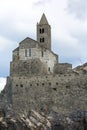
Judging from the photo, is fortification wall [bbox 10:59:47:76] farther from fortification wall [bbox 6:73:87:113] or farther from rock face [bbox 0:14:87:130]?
fortification wall [bbox 6:73:87:113]

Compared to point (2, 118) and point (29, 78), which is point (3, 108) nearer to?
point (29, 78)

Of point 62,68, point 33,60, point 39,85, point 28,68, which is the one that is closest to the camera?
point 39,85

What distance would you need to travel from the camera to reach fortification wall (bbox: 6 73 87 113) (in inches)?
6132

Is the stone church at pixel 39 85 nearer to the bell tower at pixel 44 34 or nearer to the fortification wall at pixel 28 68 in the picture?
the fortification wall at pixel 28 68

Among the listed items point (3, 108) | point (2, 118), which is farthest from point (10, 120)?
point (3, 108)

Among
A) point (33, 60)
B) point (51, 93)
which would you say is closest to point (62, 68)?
point (33, 60)

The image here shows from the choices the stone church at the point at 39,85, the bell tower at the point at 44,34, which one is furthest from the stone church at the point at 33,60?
the bell tower at the point at 44,34

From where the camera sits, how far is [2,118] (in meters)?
138

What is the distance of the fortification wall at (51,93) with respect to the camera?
15575 centimetres

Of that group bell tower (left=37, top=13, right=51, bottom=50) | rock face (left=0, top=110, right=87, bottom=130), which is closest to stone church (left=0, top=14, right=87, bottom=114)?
bell tower (left=37, top=13, right=51, bottom=50)

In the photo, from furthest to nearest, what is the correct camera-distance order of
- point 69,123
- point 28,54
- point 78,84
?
point 28,54
point 78,84
point 69,123

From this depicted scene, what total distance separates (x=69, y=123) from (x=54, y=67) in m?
37.0

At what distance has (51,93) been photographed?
6201 inches

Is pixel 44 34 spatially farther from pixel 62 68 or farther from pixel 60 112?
pixel 60 112
